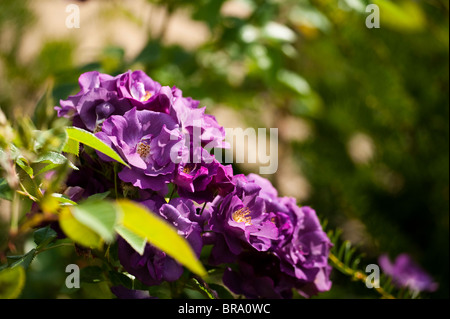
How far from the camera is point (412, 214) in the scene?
31.8 inches

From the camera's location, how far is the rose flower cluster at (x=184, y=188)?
367 mm

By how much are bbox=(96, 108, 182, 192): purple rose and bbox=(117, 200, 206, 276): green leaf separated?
0.12 meters

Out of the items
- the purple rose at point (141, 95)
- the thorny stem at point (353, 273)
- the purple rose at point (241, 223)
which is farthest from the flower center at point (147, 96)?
the thorny stem at point (353, 273)

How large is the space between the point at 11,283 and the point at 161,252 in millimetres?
109

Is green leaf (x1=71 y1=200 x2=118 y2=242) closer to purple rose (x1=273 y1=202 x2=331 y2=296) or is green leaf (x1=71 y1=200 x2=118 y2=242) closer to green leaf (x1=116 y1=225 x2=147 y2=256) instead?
green leaf (x1=116 y1=225 x2=147 y2=256)

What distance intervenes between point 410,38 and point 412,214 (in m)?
0.33

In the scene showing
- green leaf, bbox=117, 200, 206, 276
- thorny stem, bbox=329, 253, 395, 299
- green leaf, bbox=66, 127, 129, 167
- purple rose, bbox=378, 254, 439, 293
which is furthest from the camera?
purple rose, bbox=378, 254, 439, 293

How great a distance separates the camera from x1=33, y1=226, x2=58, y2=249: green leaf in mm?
373

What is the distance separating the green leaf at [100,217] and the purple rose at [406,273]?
54 centimetres

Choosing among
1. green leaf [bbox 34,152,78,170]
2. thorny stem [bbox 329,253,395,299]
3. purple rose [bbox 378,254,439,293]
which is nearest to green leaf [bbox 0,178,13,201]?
green leaf [bbox 34,152,78,170]

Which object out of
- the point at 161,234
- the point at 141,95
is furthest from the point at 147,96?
the point at 161,234

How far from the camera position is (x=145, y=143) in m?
0.39

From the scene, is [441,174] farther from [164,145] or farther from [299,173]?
[164,145]
